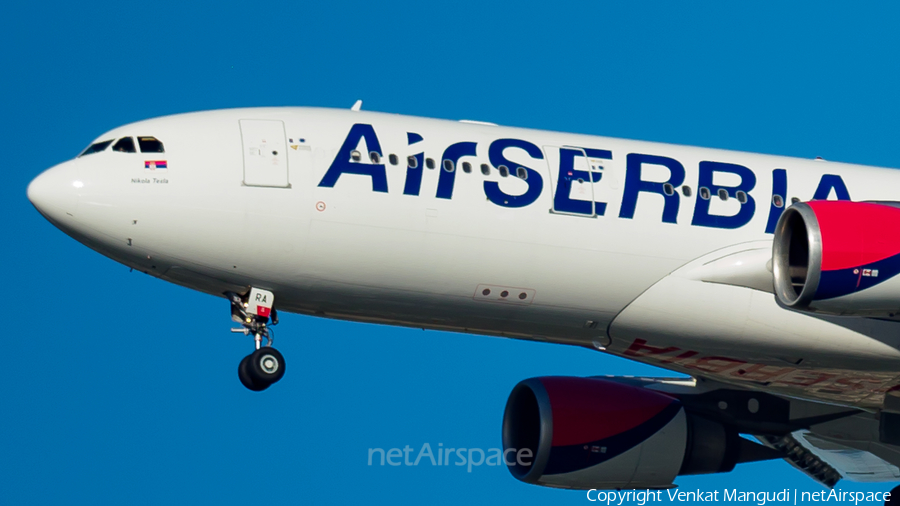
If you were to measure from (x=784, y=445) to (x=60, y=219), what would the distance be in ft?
52.6

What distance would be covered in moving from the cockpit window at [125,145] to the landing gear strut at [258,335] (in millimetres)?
2943

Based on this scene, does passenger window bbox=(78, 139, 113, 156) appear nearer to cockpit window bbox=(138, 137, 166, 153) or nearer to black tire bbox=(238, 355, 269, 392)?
cockpit window bbox=(138, 137, 166, 153)

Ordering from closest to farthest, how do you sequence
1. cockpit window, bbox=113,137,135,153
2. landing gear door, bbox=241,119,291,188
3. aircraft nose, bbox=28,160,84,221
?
1. aircraft nose, bbox=28,160,84,221
2. landing gear door, bbox=241,119,291,188
3. cockpit window, bbox=113,137,135,153

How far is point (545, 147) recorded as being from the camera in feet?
83.1

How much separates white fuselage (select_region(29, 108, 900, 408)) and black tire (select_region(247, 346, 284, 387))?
1.09 m

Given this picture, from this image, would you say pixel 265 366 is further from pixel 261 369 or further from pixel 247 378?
pixel 247 378

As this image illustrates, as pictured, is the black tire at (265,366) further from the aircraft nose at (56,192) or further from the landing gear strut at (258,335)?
the aircraft nose at (56,192)

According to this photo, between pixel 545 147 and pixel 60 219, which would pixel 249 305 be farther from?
pixel 545 147

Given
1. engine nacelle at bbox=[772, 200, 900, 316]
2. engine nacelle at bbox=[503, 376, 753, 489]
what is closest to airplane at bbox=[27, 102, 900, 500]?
engine nacelle at bbox=[772, 200, 900, 316]

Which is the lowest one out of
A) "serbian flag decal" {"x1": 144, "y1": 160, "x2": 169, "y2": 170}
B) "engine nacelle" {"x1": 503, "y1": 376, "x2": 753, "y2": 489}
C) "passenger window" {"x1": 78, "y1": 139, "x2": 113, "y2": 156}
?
"engine nacelle" {"x1": 503, "y1": 376, "x2": 753, "y2": 489}

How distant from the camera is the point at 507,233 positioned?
79.5ft

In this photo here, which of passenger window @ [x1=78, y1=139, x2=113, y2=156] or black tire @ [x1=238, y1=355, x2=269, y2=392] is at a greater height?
passenger window @ [x1=78, y1=139, x2=113, y2=156]

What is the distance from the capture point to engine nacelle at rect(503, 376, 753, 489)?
29094 mm

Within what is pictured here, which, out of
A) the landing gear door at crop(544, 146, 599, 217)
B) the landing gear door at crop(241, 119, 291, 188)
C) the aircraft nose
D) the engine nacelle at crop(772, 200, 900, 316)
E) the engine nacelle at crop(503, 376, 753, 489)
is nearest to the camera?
→ the engine nacelle at crop(772, 200, 900, 316)
